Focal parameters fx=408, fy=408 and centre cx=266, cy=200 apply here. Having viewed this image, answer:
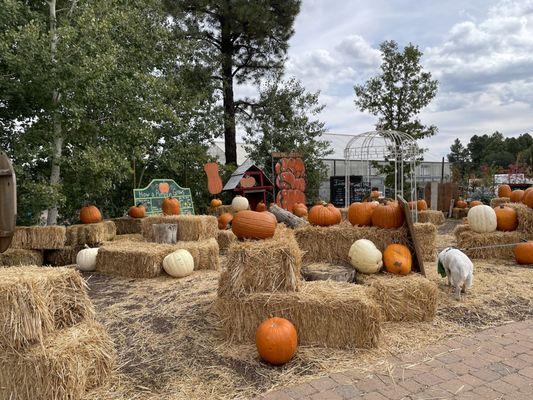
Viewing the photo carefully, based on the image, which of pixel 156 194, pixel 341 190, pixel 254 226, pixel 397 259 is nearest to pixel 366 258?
pixel 397 259

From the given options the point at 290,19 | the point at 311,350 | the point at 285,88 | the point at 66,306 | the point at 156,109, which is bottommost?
the point at 311,350

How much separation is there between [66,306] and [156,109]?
7.40 meters

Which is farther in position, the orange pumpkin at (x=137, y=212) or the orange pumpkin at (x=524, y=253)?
the orange pumpkin at (x=137, y=212)

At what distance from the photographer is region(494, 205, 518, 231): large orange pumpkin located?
24.9ft

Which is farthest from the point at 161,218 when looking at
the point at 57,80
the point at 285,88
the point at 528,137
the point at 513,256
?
the point at 528,137

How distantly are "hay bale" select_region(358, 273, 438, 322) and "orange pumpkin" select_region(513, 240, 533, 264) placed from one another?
139 inches

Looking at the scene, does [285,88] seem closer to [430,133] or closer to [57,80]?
[430,133]

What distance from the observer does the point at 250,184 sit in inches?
546

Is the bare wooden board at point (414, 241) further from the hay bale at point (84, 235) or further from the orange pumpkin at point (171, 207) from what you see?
the hay bale at point (84, 235)

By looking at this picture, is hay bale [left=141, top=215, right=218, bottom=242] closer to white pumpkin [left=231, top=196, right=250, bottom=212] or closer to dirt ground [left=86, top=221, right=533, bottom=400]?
dirt ground [left=86, top=221, right=533, bottom=400]

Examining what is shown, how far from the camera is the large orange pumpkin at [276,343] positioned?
336cm

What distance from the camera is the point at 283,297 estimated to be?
12.5ft

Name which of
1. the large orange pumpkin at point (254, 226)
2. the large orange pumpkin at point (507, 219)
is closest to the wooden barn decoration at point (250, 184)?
the large orange pumpkin at point (507, 219)

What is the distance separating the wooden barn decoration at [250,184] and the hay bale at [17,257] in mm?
6808
